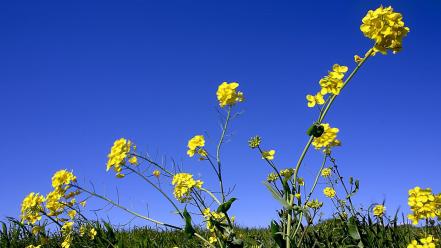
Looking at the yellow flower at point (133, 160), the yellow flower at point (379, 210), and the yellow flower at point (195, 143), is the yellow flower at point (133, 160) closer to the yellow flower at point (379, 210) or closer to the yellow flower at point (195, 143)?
the yellow flower at point (195, 143)

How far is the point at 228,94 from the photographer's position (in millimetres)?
3922

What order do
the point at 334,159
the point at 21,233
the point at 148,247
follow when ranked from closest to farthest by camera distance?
1. the point at 148,247
2. the point at 334,159
3. the point at 21,233

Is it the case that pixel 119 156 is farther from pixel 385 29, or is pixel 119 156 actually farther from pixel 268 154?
pixel 385 29

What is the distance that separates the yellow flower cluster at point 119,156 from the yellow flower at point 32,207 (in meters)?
1.21

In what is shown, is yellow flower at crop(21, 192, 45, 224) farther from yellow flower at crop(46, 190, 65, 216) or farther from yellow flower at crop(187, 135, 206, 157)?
yellow flower at crop(187, 135, 206, 157)

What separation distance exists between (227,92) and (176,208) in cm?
110

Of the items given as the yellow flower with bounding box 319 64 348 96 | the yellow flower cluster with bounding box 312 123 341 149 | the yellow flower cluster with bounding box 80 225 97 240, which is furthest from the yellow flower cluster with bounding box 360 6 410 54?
the yellow flower cluster with bounding box 80 225 97 240

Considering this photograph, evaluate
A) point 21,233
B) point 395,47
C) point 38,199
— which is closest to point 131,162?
point 38,199

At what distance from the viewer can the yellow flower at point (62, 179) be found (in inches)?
181

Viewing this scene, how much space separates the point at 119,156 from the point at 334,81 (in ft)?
6.67

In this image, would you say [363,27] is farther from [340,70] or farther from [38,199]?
[38,199]

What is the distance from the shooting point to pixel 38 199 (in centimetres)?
478

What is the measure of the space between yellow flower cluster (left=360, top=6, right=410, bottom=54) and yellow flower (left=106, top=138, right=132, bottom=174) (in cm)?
228

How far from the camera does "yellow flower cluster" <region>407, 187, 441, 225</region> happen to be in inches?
132
